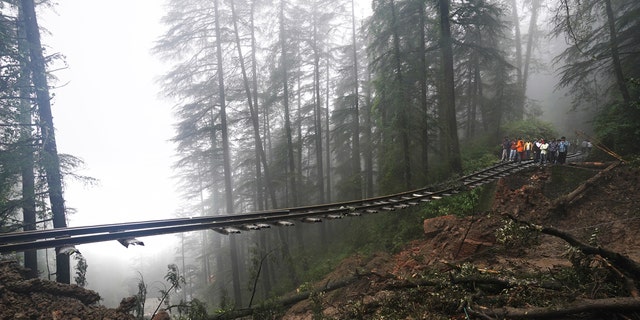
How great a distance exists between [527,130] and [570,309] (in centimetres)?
2073

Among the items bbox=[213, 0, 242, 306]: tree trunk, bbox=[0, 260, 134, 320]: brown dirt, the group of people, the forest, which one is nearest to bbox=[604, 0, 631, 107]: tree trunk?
the forest

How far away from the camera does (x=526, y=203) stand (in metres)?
9.55

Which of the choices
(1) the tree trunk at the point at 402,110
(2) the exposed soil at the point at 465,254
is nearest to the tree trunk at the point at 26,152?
(2) the exposed soil at the point at 465,254

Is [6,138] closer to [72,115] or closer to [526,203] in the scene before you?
[526,203]

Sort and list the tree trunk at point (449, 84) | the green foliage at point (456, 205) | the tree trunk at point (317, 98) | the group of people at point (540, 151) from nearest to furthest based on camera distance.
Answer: the green foliage at point (456, 205) < the tree trunk at point (449, 84) < the group of people at point (540, 151) < the tree trunk at point (317, 98)

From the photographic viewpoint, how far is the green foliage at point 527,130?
19703 millimetres

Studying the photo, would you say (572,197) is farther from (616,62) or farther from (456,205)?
(616,62)

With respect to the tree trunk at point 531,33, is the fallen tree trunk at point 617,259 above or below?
below

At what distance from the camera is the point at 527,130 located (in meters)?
19.8

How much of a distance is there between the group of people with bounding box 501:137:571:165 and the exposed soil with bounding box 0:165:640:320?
9.83 ft

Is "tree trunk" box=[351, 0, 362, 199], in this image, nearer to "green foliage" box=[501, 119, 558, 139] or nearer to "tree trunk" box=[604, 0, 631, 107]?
"green foliage" box=[501, 119, 558, 139]

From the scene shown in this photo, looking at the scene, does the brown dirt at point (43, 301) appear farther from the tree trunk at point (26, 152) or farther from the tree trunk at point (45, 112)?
A: the tree trunk at point (45, 112)

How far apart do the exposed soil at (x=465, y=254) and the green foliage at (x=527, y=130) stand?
997cm

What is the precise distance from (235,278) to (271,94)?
12.4m
